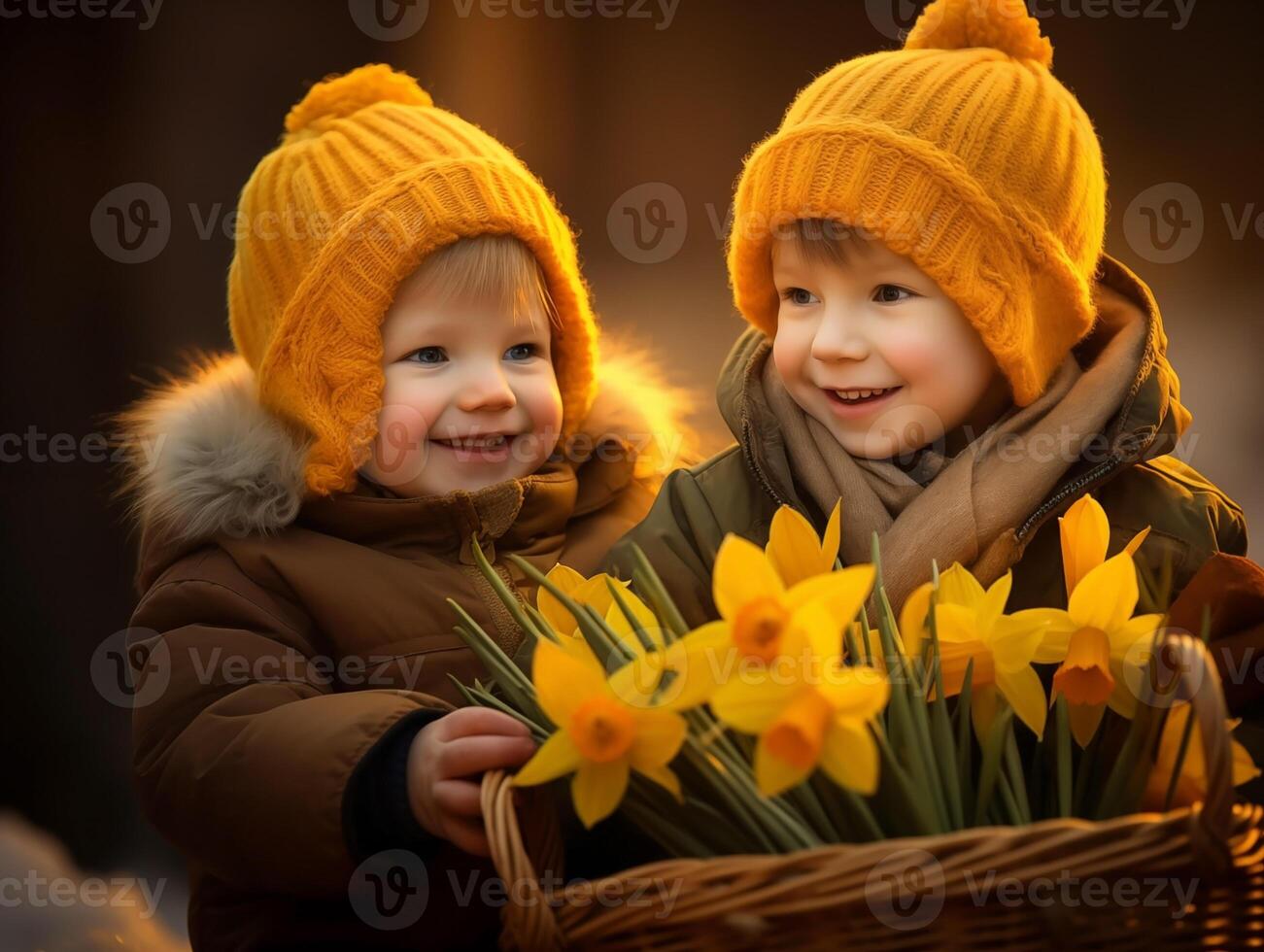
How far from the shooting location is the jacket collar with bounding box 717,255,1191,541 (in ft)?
3.96

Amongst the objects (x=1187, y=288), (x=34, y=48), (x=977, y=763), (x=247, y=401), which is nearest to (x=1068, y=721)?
(x=977, y=763)

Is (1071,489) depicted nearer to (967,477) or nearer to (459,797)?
(967,477)

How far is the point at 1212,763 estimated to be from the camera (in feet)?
2.53

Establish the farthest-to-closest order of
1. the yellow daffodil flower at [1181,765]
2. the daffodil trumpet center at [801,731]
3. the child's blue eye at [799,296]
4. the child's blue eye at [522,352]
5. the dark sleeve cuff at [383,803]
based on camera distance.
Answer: the child's blue eye at [522,352]
the child's blue eye at [799,296]
the dark sleeve cuff at [383,803]
the yellow daffodil flower at [1181,765]
the daffodil trumpet center at [801,731]

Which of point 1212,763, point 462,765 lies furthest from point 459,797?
point 1212,763

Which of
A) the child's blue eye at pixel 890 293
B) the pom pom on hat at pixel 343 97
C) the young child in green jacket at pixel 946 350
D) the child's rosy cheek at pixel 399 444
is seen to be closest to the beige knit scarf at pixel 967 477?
the young child in green jacket at pixel 946 350

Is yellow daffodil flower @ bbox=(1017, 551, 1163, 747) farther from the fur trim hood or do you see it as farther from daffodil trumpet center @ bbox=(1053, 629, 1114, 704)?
the fur trim hood

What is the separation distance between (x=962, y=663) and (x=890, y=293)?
45cm

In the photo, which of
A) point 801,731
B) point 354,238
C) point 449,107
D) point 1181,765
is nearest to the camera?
point 801,731

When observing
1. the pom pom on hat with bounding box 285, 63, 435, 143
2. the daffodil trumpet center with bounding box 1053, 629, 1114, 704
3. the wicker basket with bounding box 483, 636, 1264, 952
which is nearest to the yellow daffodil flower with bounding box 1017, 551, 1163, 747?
the daffodil trumpet center with bounding box 1053, 629, 1114, 704

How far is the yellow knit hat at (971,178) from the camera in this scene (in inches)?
47.4

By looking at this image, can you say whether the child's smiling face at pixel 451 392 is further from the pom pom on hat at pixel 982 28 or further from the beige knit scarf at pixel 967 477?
the pom pom on hat at pixel 982 28

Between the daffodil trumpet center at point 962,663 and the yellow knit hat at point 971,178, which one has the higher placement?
the yellow knit hat at point 971,178

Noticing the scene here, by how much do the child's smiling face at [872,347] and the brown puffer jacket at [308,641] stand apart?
1.06ft
